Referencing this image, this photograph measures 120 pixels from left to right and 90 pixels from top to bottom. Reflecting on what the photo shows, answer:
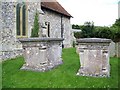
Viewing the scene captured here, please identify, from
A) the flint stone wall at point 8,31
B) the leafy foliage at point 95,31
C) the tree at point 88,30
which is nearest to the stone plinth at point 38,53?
the flint stone wall at point 8,31

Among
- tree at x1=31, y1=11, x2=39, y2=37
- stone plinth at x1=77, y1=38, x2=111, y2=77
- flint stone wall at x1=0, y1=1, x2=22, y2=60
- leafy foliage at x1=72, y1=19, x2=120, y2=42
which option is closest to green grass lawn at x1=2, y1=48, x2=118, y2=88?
stone plinth at x1=77, y1=38, x2=111, y2=77

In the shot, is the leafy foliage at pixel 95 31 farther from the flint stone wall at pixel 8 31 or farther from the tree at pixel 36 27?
the flint stone wall at pixel 8 31

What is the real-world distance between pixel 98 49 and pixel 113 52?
7.92m

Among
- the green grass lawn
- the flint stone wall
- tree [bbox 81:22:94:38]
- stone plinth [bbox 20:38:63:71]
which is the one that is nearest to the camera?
the green grass lawn

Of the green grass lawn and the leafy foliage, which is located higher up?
the leafy foliage

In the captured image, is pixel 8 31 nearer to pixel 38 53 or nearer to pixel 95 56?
pixel 38 53

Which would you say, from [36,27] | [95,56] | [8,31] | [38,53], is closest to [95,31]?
[36,27]

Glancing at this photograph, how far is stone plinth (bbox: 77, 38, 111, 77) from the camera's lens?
10344 millimetres

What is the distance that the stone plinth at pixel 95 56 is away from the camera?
10.3m

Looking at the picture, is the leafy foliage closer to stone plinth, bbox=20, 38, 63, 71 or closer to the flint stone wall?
the flint stone wall

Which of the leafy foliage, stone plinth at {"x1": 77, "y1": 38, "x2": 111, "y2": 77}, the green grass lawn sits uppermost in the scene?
the leafy foliage

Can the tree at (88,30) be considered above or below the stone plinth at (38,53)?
above

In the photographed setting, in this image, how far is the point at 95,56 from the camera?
34.0 feet

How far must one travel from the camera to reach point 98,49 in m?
10.4
